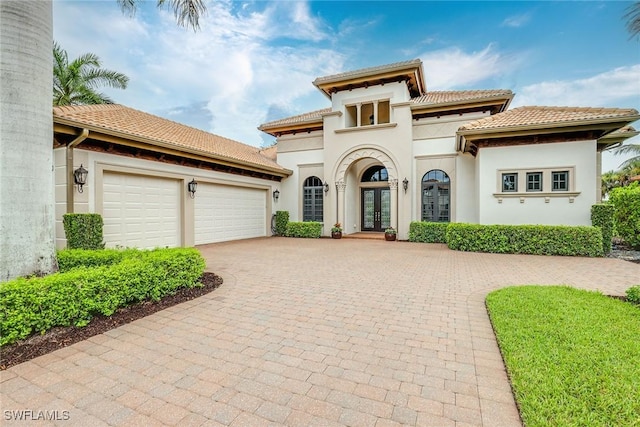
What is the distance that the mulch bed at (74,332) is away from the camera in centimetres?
308

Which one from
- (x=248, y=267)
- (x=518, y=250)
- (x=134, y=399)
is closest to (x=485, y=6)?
(x=518, y=250)

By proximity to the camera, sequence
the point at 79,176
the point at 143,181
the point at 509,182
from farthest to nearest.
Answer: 1. the point at 509,182
2. the point at 143,181
3. the point at 79,176

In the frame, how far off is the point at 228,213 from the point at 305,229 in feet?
13.5

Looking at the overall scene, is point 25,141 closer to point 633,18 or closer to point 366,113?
point 633,18

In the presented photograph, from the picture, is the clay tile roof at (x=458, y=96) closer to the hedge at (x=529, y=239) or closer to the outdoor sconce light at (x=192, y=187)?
the hedge at (x=529, y=239)

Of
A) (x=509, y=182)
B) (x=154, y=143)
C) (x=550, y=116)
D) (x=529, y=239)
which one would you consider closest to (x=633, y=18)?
(x=550, y=116)

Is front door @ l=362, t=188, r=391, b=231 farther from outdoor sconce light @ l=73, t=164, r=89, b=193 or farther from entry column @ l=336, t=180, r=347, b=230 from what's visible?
outdoor sconce light @ l=73, t=164, r=89, b=193

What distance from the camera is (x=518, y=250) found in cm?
1003

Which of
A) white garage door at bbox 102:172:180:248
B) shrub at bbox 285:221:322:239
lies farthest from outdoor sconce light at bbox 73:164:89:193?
shrub at bbox 285:221:322:239

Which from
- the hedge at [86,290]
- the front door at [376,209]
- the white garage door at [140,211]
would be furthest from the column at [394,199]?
the hedge at [86,290]

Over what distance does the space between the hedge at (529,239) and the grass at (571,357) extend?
18.6 ft

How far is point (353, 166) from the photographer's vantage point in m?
16.9

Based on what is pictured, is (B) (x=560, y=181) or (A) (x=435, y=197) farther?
(A) (x=435, y=197)

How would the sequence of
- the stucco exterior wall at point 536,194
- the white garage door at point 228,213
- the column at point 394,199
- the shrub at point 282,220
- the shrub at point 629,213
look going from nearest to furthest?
the shrub at point 629,213 < the stucco exterior wall at point 536,194 < the white garage door at point 228,213 < the column at point 394,199 < the shrub at point 282,220
